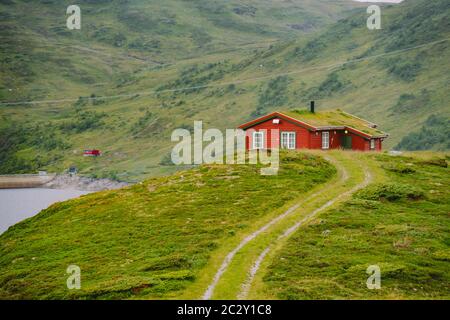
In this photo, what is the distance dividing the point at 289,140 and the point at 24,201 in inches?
4345

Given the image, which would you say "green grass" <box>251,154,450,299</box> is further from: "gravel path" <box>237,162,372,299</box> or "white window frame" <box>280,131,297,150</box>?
"white window frame" <box>280,131,297,150</box>

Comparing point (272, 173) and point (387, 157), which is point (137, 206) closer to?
point (272, 173)

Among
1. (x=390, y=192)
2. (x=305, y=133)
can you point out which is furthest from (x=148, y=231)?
(x=305, y=133)

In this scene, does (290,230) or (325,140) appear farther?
(325,140)

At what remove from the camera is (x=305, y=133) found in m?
68.6

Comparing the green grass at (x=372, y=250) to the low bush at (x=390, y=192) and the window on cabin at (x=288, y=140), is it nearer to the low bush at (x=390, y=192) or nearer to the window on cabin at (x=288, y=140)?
the low bush at (x=390, y=192)

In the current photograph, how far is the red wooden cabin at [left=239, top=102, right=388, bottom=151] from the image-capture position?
226 feet

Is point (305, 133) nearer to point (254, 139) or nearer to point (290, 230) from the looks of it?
point (254, 139)

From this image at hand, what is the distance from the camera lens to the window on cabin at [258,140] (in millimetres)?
70944

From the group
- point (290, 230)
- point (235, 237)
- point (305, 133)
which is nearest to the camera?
point (235, 237)

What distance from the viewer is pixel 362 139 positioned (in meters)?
71.9

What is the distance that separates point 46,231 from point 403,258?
28.0 meters
